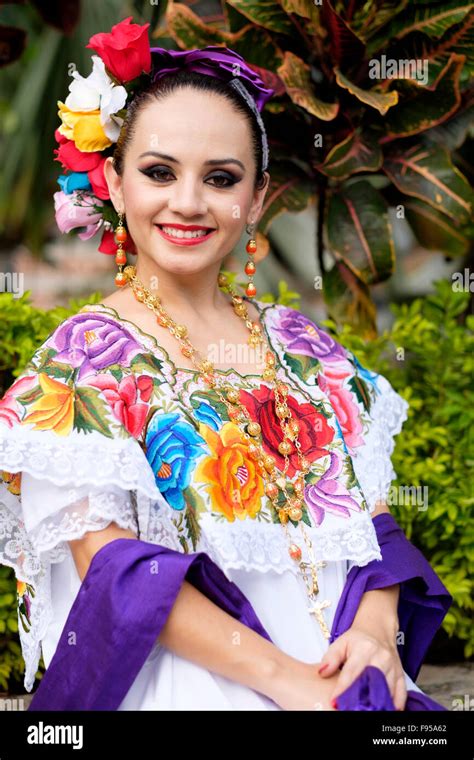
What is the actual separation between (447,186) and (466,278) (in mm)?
549

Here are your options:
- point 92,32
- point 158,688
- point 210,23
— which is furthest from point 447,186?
point 158,688

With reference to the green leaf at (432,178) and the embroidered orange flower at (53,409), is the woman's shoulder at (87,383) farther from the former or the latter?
the green leaf at (432,178)

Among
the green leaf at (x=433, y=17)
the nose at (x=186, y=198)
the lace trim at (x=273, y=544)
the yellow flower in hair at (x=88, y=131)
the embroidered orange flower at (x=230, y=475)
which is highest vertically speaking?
the green leaf at (x=433, y=17)

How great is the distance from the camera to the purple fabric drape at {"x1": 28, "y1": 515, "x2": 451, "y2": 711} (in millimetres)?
2023

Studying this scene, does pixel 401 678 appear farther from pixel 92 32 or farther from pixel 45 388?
pixel 92 32

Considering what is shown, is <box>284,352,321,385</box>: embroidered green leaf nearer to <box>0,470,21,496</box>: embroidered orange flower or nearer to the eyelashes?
the eyelashes

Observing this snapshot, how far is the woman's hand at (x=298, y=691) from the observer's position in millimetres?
2076

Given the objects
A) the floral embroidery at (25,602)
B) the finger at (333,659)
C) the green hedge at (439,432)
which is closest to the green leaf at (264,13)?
the green hedge at (439,432)

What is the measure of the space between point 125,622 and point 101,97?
1233 mm

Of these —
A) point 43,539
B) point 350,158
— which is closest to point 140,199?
point 43,539

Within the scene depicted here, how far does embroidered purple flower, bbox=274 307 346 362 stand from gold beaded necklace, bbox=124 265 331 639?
189 mm

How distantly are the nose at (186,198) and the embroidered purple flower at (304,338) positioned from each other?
Result: 52 centimetres

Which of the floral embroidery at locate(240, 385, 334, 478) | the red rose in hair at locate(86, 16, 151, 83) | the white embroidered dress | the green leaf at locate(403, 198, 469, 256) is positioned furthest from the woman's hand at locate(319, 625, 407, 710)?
the green leaf at locate(403, 198, 469, 256)
